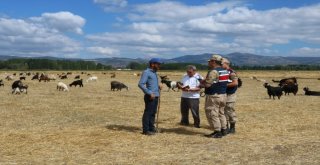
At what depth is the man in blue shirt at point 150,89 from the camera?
13828 mm

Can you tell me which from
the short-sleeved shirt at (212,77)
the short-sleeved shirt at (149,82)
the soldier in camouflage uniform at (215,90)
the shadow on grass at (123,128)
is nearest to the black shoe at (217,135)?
the soldier in camouflage uniform at (215,90)

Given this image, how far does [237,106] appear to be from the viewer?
23.1 meters

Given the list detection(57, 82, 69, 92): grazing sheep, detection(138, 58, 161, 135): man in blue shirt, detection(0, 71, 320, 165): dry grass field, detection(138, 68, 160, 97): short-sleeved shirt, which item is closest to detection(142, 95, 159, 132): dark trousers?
detection(138, 58, 161, 135): man in blue shirt

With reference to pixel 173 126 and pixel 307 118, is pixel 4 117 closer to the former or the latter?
pixel 173 126

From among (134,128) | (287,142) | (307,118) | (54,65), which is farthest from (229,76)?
(54,65)

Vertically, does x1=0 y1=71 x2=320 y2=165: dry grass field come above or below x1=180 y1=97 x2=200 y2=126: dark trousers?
below

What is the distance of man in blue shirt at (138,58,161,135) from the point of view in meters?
13.8

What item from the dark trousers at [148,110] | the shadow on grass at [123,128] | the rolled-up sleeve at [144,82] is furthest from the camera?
the shadow on grass at [123,128]

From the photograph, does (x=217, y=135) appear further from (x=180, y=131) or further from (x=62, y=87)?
(x=62, y=87)

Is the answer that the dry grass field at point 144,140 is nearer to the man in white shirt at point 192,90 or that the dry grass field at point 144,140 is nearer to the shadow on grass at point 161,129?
the shadow on grass at point 161,129

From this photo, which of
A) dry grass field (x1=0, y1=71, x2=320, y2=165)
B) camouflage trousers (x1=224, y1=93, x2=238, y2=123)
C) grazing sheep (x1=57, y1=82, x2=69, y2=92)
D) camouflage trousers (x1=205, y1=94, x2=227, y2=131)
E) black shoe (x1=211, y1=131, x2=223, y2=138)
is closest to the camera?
dry grass field (x1=0, y1=71, x2=320, y2=165)

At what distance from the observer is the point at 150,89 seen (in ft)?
45.9

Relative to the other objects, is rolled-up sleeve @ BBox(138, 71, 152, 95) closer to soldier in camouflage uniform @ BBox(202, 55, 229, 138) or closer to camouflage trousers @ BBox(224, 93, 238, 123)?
soldier in camouflage uniform @ BBox(202, 55, 229, 138)

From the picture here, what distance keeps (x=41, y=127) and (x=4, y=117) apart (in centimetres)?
334
